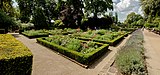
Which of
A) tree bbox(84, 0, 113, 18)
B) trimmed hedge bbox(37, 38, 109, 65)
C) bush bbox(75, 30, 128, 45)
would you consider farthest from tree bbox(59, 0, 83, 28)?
trimmed hedge bbox(37, 38, 109, 65)

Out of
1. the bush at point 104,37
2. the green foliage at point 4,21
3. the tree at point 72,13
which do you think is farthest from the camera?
the tree at point 72,13

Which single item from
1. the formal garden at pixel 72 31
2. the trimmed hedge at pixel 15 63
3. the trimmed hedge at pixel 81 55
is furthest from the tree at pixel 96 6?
the trimmed hedge at pixel 15 63

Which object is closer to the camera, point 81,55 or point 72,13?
point 81,55

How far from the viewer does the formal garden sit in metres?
5.11

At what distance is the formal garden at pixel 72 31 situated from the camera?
5.11 m

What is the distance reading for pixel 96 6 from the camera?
36125mm

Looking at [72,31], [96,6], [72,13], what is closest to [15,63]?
[72,31]

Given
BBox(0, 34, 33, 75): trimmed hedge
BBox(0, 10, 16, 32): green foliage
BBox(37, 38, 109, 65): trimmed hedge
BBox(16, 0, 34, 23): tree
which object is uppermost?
BBox(16, 0, 34, 23): tree

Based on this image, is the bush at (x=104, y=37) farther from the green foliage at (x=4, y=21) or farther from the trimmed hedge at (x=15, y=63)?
the green foliage at (x=4, y=21)

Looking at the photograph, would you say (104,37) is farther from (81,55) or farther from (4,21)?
(4,21)

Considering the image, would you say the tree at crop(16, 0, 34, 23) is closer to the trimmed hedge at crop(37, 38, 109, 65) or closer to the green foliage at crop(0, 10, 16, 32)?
the green foliage at crop(0, 10, 16, 32)

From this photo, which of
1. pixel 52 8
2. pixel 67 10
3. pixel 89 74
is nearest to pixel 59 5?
pixel 67 10

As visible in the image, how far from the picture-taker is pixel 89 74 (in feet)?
20.6

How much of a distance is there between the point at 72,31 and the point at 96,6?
13.7 metres
